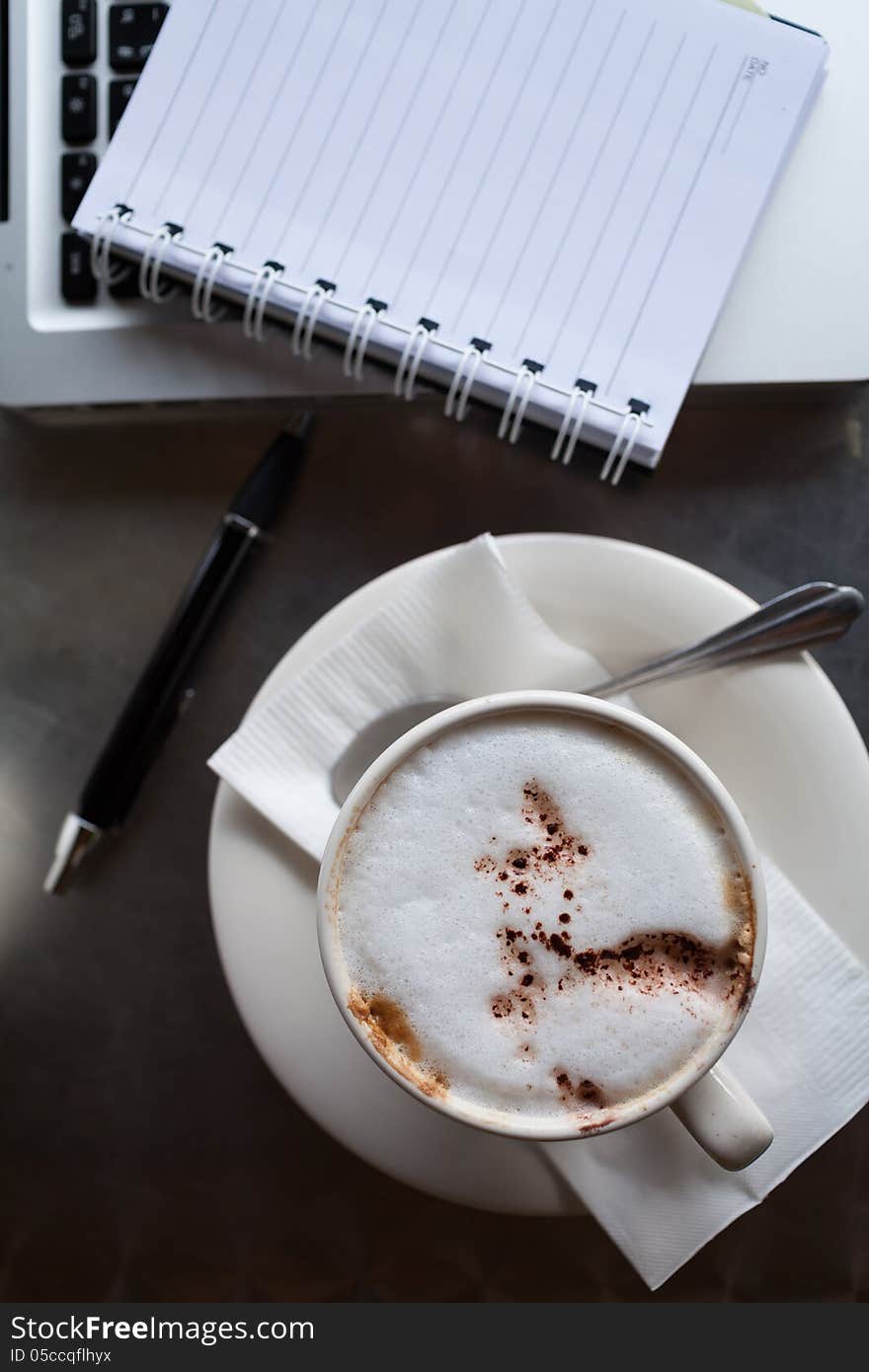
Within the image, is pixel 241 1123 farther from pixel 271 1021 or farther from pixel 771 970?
pixel 771 970

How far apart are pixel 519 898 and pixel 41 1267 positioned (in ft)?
1.62

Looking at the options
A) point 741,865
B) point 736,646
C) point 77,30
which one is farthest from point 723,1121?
point 77,30

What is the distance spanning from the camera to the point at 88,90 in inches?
23.0

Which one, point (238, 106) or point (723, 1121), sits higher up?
point (238, 106)

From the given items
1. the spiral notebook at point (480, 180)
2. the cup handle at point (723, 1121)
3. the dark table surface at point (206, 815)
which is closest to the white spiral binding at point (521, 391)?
the spiral notebook at point (480, 180)

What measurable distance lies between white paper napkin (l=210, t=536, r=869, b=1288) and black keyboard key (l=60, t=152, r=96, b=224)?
308 millimetres

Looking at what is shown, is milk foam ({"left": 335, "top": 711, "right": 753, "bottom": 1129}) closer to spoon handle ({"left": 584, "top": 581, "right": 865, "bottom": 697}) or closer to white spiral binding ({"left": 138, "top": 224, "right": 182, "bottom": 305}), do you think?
spoon handle ({"left": 584, "top": 581, "right": 865, "bottom": 697})

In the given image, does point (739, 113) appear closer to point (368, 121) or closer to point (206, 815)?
point (368, 121)

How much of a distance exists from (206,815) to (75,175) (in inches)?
15.6

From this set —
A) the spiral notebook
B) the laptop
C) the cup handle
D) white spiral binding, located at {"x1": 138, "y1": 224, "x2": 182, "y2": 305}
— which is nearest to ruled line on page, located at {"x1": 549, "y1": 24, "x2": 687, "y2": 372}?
the spiral notebook

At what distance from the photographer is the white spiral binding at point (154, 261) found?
566 millimetres

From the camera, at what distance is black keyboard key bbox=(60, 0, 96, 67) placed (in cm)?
58

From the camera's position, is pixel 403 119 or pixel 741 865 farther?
pixel 403 119

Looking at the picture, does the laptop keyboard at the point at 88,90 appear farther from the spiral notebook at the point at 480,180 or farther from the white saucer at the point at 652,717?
the white saucer at the point at 652,717
